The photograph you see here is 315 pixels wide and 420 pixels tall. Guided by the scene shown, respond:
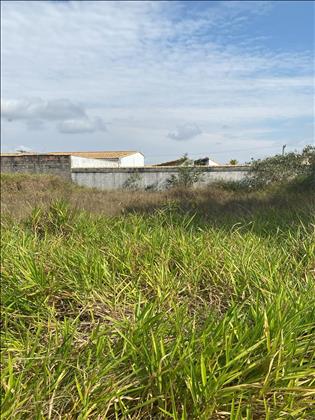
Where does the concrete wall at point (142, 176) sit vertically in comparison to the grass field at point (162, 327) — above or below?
above

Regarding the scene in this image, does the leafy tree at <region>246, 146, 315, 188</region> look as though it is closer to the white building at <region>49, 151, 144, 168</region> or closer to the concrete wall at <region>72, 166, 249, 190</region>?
the concrete wall at <region>72, 166, 249, 190</region>

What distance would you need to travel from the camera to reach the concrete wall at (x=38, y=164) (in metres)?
21.1

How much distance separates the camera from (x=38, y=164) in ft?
71.1

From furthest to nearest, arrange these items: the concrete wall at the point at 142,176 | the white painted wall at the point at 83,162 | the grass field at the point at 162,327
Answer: the white painted wall at the point at 83,162
the concrete wall at the point at 142,176
the grass field at the point at 162,327

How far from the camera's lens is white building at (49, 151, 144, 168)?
2262 cm

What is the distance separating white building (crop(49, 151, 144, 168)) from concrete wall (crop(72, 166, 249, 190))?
4.15 feet

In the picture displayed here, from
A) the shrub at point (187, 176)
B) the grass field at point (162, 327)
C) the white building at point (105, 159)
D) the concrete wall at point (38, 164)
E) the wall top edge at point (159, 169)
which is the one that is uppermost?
the white building at point (105, 159)

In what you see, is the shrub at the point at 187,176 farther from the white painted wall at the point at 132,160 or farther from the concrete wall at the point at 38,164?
the white painted wall at the point at 132,160

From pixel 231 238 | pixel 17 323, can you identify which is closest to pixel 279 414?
pixel 17 323

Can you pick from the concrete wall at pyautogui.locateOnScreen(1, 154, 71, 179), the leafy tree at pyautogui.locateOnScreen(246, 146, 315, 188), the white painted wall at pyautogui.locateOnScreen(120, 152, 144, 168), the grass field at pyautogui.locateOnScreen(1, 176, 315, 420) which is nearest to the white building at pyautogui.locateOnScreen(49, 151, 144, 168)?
the white painted wall at pyautogui.locateOnScreen(120, 152, 144, 168)

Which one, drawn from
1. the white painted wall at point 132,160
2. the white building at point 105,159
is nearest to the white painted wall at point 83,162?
the white building at point 105,159

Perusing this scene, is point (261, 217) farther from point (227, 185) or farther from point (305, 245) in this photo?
point (227, 185)

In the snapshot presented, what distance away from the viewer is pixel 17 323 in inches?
121

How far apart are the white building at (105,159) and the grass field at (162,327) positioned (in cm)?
1816
